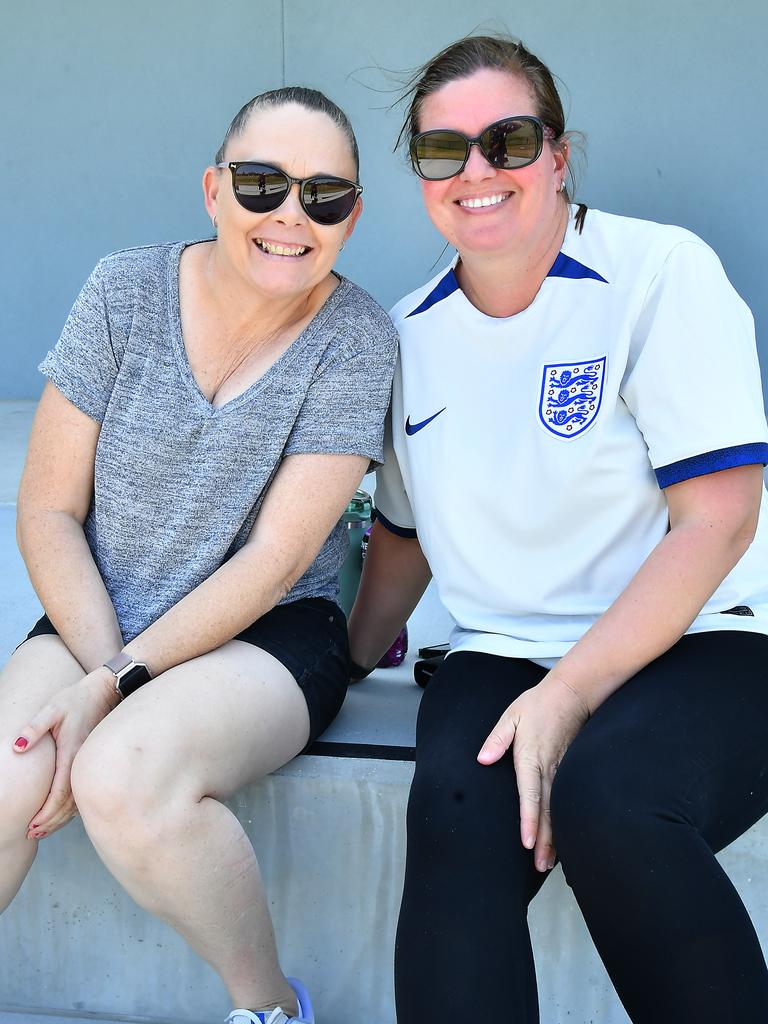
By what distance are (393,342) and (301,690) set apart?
655 millimetres

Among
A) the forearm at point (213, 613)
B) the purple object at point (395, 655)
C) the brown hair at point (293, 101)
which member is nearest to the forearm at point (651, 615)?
the forearm at point (213, 613)

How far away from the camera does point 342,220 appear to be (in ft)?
6.93

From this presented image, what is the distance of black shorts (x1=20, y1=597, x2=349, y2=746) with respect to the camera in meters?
2.12

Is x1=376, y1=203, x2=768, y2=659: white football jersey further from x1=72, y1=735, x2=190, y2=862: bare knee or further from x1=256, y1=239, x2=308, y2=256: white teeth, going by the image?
x1=72, y1=735, x2=190, y2=862: bare knee

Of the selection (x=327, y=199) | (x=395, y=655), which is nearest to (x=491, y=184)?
(x=327, y=199)

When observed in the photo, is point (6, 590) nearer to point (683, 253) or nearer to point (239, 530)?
point (239, 530)

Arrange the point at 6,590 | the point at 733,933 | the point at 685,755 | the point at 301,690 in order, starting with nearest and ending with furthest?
the point at 733,933, the point at 685,755, the point at 301,690, the point at 6,590

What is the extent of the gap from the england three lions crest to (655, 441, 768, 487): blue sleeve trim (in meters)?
0.18

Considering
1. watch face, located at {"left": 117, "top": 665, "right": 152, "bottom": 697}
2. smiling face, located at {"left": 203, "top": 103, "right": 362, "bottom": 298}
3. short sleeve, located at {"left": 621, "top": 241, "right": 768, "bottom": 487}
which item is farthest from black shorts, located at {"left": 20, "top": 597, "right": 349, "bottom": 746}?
short sleeve, located at {"left": 621, "top": 241, "right": 768, "bottom": 487}

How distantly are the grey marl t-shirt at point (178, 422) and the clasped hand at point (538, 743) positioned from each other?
1.87ft

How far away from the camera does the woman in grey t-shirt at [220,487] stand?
191 centimetres

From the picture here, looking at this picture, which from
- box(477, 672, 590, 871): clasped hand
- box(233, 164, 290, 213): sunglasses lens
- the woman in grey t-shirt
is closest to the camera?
box(477, 672, 590, 871): clasped hand

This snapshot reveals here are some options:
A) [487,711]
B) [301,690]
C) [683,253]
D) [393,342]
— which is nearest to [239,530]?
[301,690]

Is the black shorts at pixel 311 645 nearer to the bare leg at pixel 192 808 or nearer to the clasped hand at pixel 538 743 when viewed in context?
the bare leg at pixel 192 808
